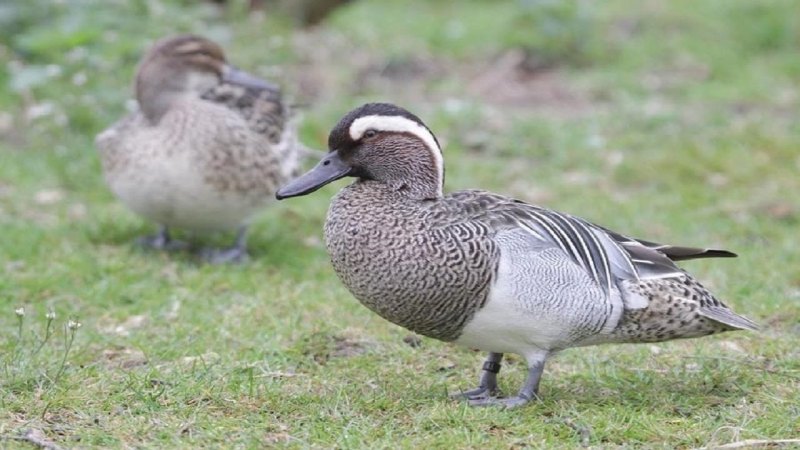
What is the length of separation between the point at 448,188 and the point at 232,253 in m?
1.69

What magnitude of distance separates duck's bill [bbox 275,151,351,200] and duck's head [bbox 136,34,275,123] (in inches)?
77.1

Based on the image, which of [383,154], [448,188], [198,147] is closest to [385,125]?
[383,154]

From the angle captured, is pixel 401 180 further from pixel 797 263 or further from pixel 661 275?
pixel 797 263

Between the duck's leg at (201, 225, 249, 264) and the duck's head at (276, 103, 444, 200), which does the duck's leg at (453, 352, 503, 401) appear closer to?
the duck's head at (276, 103, 444, 200)

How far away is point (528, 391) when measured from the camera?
4.00 metres

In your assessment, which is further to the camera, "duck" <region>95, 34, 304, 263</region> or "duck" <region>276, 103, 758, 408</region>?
"duck" <region>95, 34, 304, 263</region>

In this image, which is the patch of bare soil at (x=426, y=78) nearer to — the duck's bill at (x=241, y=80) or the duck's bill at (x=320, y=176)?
the duck's bill at (x=241, y=80)

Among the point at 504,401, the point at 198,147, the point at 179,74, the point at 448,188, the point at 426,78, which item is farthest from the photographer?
the point at 426,78

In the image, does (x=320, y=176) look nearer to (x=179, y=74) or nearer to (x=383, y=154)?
(x=383, y=154)

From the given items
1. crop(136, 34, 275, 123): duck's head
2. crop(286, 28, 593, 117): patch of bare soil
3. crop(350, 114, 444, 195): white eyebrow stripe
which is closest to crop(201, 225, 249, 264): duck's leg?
→ crop(136, 34, 275, 123): duck's head

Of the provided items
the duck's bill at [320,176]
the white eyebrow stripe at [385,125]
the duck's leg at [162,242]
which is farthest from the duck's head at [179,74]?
the white eyebrow stripe at [385,125]

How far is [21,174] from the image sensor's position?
23.2 feet

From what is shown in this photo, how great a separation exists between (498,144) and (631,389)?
13.1 feet

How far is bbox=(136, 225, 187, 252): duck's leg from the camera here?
6.09 metres
